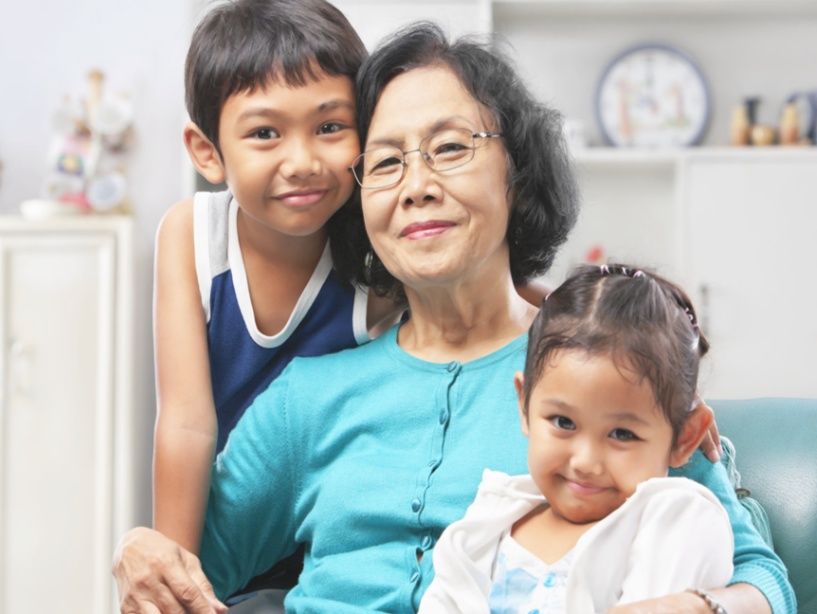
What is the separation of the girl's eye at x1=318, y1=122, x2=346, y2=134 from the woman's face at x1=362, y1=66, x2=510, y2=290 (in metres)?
0.05

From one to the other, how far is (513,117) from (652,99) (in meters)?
2.90

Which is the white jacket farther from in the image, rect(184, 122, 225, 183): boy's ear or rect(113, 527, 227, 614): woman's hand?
rect(184, 122, 225, 183): boy's ear

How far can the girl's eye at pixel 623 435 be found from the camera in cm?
128

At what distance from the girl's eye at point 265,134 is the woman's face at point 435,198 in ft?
0.44

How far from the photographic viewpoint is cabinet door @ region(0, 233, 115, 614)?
12.6ft

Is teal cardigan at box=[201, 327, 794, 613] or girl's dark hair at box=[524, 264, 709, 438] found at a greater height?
girl's dark hair at box=[524, 264, 709, 438]

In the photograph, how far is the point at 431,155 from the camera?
160cm

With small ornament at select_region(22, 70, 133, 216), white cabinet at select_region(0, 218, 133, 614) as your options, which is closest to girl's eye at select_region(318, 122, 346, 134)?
white cabinet at select_region(0, 218, 133, 614)

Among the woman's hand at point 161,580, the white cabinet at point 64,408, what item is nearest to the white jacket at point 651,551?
the woman's hand at point 161,580

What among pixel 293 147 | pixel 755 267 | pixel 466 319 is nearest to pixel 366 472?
pixel 466 319

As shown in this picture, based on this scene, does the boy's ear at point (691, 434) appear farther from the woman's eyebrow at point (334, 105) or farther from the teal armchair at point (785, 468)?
the woman's eyebrow at point (334, 105)

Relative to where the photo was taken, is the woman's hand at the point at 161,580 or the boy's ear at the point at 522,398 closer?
the boy's ear at the point at 522,398

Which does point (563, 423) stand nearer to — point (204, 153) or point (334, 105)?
point (334, 105)

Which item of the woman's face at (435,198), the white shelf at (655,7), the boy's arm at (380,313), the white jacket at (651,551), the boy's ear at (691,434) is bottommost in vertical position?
the white jacket at (651,551)
